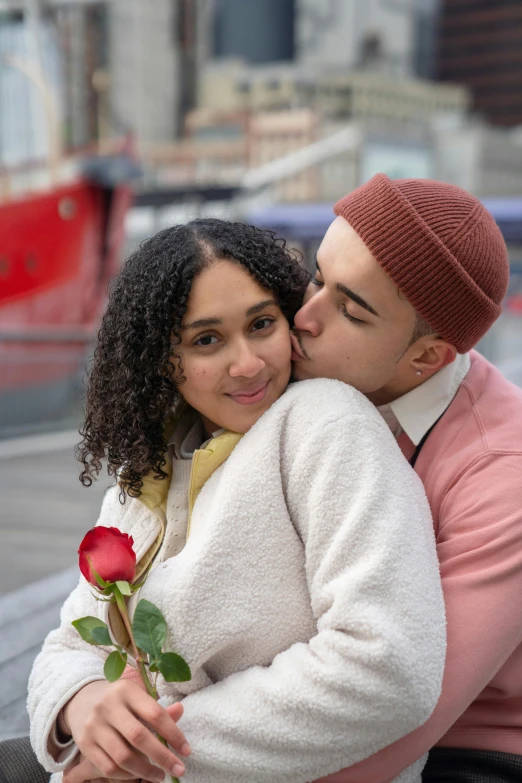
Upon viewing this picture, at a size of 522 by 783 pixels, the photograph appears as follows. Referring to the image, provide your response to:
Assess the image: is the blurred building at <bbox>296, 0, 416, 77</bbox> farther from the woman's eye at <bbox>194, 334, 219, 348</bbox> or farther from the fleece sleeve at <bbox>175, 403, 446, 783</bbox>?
the fleece sleeve at <bbox>175, 403, 446, 783</bbox>

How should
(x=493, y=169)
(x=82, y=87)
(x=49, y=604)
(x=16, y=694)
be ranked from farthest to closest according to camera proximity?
1. (x=493, y=169)
2. (x=82, y=87)
3. (x=49, y=604)
4. (x=16, y=694)

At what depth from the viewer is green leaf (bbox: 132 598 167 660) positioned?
1158 mm

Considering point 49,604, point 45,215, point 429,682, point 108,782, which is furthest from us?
point 45,215

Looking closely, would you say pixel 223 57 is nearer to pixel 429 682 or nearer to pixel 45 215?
pixel 45 215

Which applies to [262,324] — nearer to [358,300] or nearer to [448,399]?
[358,300]

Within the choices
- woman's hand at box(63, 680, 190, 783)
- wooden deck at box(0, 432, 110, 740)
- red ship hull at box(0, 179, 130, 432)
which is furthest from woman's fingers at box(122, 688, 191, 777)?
red ship hull at box(0, 179, 130, 432)

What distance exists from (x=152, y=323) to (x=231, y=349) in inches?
4.9

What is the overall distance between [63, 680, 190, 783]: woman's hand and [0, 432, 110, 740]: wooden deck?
1.03 meters

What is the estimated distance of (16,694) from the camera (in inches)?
92.7

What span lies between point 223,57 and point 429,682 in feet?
413

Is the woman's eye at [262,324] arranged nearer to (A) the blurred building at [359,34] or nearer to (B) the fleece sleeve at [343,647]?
(B) the fleece sleeve at [343,647]

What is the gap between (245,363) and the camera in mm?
1319

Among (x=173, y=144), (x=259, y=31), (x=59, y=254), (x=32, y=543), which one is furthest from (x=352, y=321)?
(x=259, y=31)

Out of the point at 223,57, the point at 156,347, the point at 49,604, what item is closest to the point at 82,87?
the point at 49,604
